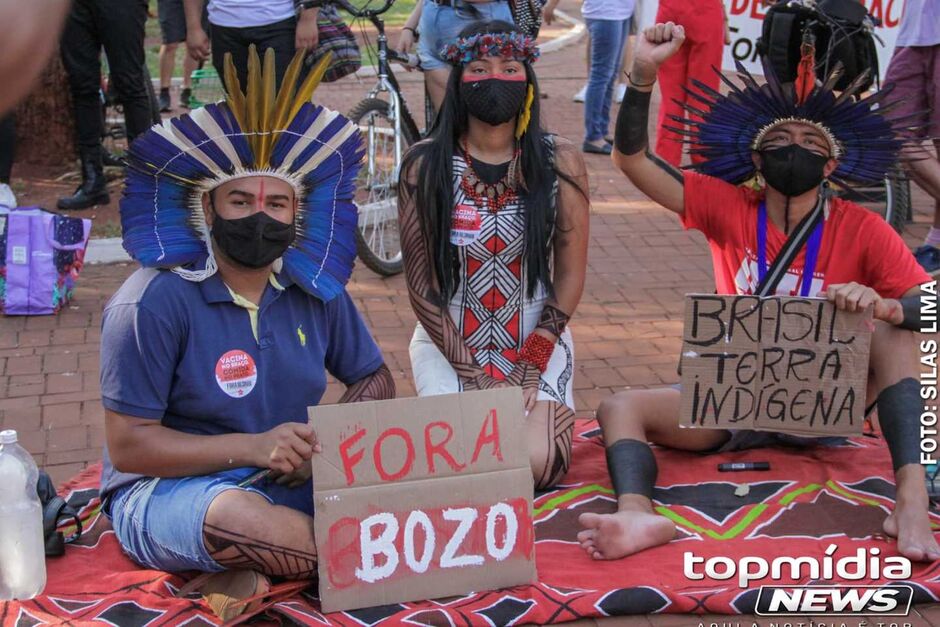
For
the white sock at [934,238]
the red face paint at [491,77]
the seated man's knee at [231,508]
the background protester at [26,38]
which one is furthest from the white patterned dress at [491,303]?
the white sock at [934,238]

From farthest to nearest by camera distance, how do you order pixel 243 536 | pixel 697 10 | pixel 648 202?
1. pixel 648 202
2. pixel 697 10
3. pixel 243 536

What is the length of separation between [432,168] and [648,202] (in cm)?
401

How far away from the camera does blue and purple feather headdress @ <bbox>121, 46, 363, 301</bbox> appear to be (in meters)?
3.08

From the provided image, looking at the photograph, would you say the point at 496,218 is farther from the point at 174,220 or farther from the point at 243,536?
the point at 243,536

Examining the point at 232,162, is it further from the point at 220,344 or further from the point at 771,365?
the point at 771,365

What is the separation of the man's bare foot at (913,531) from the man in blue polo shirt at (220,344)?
5.51 feet

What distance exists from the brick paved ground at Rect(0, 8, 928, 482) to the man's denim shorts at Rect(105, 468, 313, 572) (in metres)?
0.91

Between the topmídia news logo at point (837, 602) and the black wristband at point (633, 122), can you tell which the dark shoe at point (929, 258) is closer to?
the black wristband at point (633, 122)

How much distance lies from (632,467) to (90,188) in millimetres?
4524

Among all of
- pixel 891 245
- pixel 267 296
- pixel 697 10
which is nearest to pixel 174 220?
pixel 267 296

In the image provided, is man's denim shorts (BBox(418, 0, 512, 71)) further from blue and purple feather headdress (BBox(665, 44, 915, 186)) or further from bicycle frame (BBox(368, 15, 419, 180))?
blue and purple feather headdress (BBox(665, 44, 915, 186))

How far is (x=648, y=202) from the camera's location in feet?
25.3

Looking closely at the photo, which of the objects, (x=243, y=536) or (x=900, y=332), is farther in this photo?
(x=900, y=332)

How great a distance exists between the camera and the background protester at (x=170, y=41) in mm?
9758
